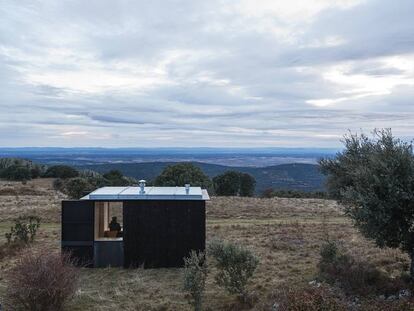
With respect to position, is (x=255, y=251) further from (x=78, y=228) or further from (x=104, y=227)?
(x=78, y=228)

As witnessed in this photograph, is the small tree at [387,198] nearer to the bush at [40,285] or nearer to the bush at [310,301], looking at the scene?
the bush at [310,301]

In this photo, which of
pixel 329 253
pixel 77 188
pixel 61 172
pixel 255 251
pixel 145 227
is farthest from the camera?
pixel 61 172

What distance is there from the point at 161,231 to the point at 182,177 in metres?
29.9

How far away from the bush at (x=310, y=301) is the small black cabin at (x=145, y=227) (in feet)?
20.2

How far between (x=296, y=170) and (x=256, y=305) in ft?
295

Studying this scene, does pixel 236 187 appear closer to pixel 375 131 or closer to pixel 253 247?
pixel 253 247

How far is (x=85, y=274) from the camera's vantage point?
1638 cm

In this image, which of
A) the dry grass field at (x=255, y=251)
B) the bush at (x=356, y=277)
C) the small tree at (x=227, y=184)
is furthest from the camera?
the small tree at (x=227, y=184)

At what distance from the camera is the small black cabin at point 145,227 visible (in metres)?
16.9

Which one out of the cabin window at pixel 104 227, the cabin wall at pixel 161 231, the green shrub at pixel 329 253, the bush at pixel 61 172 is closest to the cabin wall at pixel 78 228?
the cabin window at pixel 104 227

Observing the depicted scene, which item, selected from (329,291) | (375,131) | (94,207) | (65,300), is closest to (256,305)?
(329,291)

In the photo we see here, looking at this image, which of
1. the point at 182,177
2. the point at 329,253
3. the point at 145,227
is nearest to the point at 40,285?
the point at 145,227

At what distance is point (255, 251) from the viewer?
1933 centimetres

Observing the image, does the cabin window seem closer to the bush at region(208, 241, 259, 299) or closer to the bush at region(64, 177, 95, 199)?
the bush at region(208, 241, 259, 299)
